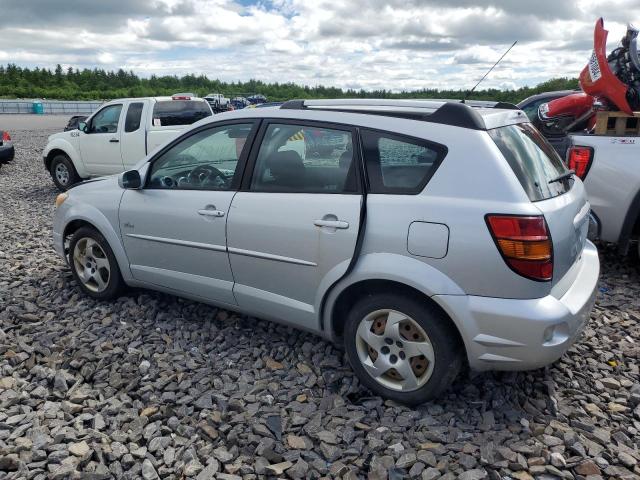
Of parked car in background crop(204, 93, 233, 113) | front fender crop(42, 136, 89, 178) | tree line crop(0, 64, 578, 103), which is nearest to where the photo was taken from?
front fender crop(42, 136, 89, 178)

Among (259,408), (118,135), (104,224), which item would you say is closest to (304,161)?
(259,408)

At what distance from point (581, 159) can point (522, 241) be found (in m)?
2.96

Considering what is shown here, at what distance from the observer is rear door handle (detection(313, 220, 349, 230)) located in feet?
10.4

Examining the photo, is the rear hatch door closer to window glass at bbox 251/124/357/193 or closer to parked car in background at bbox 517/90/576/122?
window glass at bbox 251/124/357/193

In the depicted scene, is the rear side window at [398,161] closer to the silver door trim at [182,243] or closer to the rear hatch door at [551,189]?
the rear hatch door at [551,189]

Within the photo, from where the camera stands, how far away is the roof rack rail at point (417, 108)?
9.96 ft

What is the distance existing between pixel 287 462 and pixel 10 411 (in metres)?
1.73

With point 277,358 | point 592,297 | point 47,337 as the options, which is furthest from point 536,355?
point 47,337

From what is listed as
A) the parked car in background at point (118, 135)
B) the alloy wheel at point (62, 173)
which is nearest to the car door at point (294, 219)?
the parked car in background at point (118, 135)

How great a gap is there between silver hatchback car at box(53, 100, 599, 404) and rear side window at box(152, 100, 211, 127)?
6.45 m

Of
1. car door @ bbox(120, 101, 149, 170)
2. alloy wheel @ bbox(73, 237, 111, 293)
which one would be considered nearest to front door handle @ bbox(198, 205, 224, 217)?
alloy wheel @ bbox(73, 237, 111, 293)

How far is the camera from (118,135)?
33.9 ft

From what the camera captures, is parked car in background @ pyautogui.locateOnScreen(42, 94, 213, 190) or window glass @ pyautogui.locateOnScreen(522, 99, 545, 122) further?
parked car in background @ pyautogui.locateOnScreen(42, 94, 213, 190)

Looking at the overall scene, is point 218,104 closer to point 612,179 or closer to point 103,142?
point 103,142
